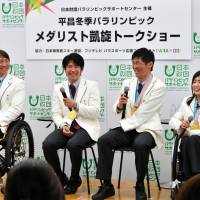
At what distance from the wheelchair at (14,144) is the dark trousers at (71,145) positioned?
206 mm

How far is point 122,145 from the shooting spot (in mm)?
3814

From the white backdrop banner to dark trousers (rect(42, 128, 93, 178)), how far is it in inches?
36.7

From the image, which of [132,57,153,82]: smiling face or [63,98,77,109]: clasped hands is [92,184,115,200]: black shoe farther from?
[132,57,153,82]: smiling face

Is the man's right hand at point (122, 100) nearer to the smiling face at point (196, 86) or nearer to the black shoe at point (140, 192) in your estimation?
the smiling face at point (196, 86)

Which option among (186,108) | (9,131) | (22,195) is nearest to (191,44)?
(186,108)

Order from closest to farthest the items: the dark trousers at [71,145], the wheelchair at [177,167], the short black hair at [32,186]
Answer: the short black hair at [32,186]
the wheelchair at [177,167]
the dark trousers at [71,145]

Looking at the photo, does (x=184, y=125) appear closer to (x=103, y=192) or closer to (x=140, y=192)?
(x=140, y=192)

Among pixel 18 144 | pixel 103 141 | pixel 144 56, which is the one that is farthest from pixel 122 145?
pixel 18 144

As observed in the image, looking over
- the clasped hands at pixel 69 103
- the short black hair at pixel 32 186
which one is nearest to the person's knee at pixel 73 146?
the clasped hands at pixel 69 103

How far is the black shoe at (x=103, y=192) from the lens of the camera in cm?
378

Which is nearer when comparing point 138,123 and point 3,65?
point 138,123

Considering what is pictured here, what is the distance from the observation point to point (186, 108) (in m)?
3.69

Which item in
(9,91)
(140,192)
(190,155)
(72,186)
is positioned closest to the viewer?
(190,155)

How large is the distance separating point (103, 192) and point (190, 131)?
0.90 m
